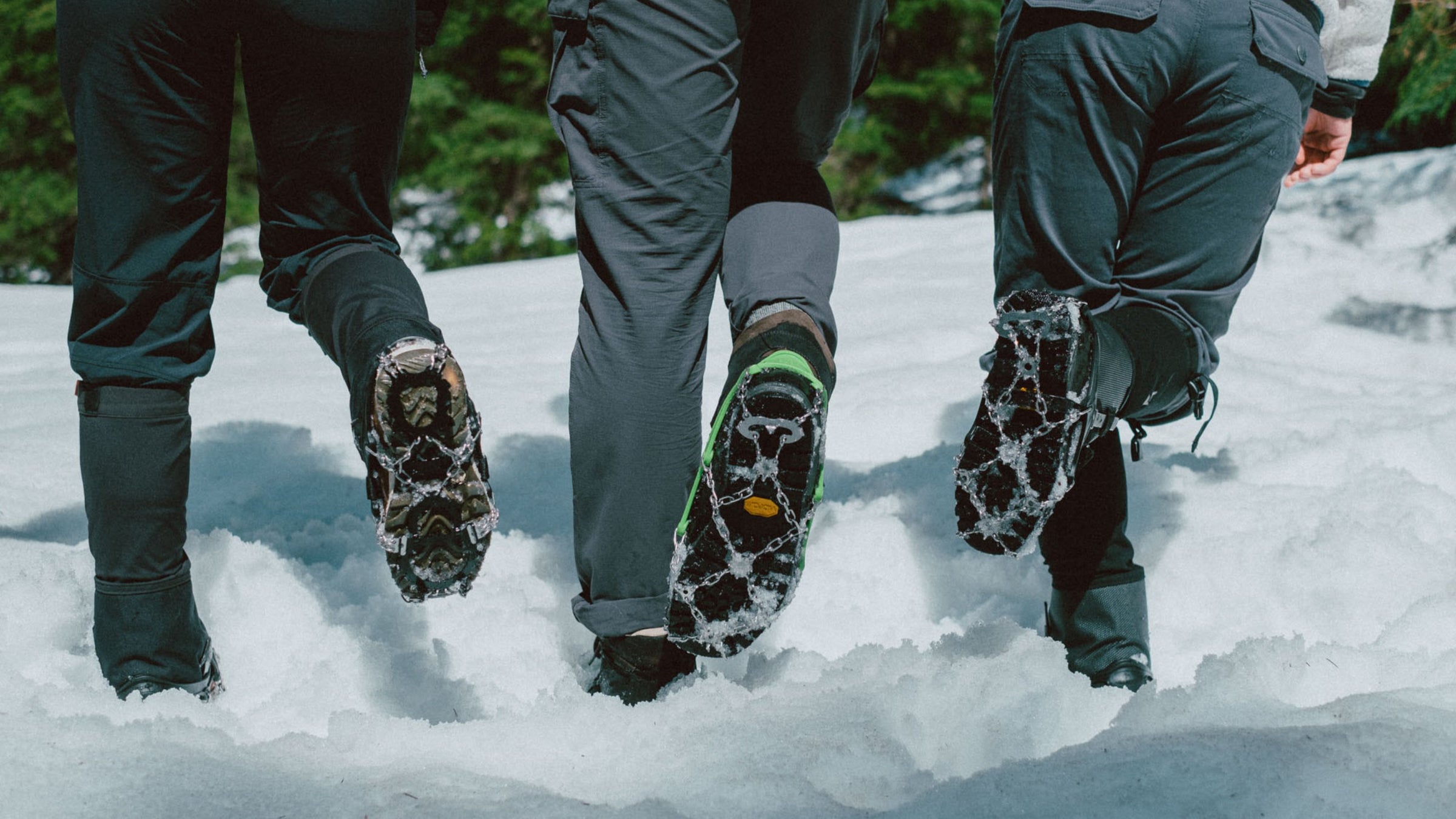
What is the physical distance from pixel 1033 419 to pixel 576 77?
2.18 feet

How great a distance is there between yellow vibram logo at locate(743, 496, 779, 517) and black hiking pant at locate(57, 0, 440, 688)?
413 millimetres

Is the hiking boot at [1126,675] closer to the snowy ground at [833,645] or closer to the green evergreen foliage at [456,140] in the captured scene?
the snowy ground at [833,645]

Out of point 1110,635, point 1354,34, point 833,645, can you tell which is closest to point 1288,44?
point 1354,34

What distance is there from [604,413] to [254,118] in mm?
584

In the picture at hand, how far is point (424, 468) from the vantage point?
3.59 ft

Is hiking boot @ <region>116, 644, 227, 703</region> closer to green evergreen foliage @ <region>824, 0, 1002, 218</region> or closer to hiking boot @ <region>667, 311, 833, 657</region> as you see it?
hiking boot @ <region>667, 311, 833, 657</region>

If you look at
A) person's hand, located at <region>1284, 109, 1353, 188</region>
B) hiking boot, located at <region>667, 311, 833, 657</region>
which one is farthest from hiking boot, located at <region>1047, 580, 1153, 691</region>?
person's hand, located at <region>1284, 109, 1353, 188</region>

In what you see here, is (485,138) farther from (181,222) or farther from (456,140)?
(181,222)

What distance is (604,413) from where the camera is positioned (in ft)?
4.12

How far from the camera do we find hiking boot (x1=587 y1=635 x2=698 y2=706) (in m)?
1.29

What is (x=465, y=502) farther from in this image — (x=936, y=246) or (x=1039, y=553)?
(x=936, y=246)

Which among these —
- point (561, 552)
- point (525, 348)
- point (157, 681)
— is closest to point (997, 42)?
point (561, 552)

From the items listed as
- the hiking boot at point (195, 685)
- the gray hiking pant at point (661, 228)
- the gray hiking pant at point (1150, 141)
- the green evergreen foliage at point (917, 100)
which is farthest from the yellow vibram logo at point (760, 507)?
the green evergreen foliage at point (917, 100)

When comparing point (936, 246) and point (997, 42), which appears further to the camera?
point (936, 246)
